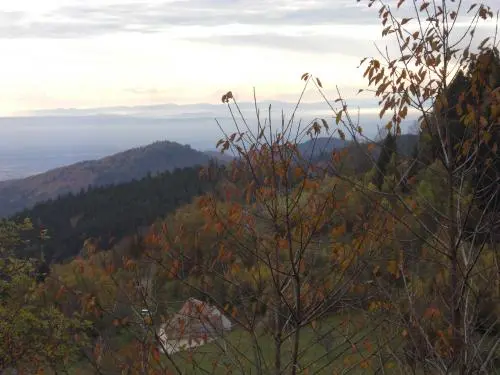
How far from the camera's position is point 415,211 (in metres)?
5.22

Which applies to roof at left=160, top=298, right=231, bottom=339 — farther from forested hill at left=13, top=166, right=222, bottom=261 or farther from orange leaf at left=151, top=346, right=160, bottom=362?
forested hill at left=13, top=166, right=222, bottom=261

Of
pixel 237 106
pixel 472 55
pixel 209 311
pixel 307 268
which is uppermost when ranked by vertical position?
pixel 472 55

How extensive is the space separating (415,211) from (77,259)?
157 inches

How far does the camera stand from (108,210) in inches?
4104

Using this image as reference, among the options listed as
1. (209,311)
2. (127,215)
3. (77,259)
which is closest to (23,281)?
(77,259)

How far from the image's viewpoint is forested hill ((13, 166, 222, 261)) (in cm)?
8919

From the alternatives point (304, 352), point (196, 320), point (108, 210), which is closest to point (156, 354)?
point (196, 320)

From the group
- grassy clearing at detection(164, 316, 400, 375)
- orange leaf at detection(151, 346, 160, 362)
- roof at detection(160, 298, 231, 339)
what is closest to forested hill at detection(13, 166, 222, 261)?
grassy clearing at detection(164, 316, 400, 375)

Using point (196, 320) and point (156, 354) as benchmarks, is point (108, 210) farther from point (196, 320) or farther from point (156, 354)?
point (156, 354)

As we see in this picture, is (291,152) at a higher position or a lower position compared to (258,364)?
higher

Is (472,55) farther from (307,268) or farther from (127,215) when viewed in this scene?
(127,215)

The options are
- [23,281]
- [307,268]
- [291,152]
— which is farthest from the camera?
[23,281]

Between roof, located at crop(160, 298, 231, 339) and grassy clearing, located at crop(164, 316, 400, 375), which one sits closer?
grassy clearing, located at crop(164, 316, 400, 375)

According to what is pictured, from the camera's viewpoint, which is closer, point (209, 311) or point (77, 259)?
point (209, 311)
